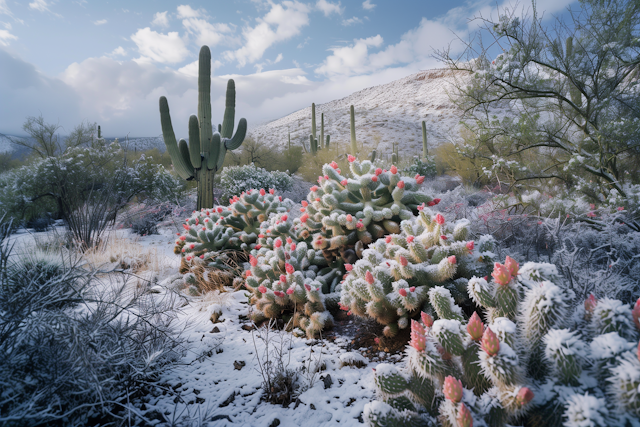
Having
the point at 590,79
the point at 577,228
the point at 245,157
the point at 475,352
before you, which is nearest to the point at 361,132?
the point at 245,157

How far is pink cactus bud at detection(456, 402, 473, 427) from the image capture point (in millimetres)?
1225

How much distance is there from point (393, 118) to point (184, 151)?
118ft

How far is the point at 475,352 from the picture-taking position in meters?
1.50

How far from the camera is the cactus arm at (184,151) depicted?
8.67 m

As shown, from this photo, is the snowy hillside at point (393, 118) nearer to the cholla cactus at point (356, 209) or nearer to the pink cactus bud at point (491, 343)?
the cholla cactus at point (356, 209)

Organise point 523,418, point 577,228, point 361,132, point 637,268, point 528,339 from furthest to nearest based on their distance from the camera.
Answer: point 361,132 → point 577,228 → point 637,268 → point 528,339 → point 523,418

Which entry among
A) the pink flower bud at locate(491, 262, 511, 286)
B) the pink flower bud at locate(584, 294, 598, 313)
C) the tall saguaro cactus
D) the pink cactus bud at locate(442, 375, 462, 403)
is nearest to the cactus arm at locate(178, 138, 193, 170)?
the tall saguaro cactus

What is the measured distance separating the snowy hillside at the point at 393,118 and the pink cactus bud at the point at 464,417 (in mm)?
30576

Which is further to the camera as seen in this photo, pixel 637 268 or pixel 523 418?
pixel 637 268

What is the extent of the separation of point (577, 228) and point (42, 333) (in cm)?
475

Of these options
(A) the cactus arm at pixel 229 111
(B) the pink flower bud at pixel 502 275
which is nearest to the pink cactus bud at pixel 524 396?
(B) the pink flower bud at pixel 502 275

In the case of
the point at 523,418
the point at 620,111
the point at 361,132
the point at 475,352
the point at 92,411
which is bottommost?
the point at 92,411

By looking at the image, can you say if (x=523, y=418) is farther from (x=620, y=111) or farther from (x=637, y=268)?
(x=620, y=111)

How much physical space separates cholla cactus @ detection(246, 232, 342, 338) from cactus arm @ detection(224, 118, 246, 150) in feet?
21.7
